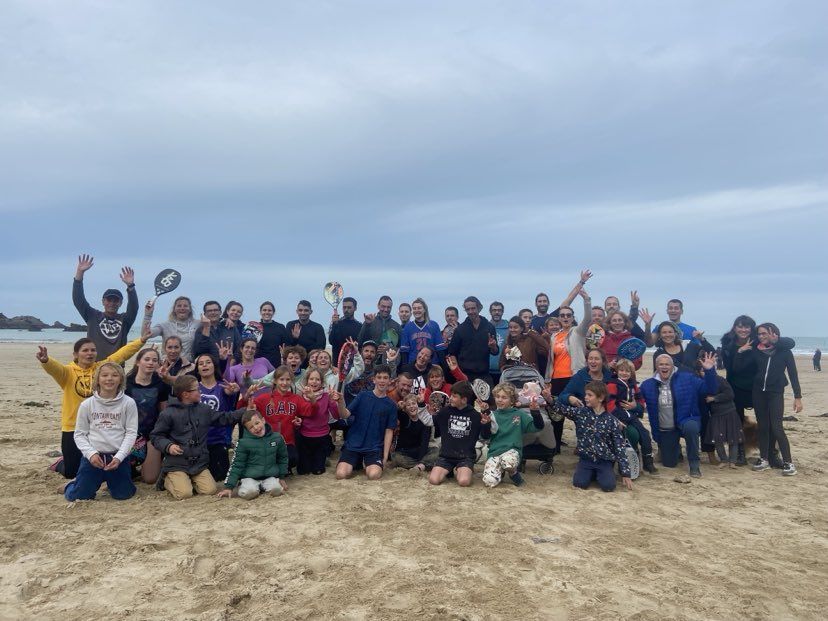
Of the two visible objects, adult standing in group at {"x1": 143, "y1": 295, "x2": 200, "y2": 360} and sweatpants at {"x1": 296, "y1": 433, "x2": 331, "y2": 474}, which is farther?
adult standing in group at {"x1": 143, "y1": 295, "x2": 200, "y2": 360}

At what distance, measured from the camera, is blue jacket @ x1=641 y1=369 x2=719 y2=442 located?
7.20 m

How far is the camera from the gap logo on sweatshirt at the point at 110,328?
23.1 ft

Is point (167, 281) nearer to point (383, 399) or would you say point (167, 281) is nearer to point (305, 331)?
point (305, 331)

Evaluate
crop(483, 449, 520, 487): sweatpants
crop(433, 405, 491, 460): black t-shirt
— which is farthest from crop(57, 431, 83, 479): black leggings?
crop(483, 449, 520, 487): sweatpants

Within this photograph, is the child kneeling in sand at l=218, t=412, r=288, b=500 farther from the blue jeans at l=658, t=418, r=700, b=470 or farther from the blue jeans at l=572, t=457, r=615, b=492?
the blue jeans at l=658, t=418, r=700, b=470

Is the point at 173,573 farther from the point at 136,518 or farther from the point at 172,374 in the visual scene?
the point at 172,374

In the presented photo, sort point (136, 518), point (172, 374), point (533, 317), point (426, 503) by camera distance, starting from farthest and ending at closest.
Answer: point (533, 317) → point (172, 374) → point (426, 503) → point (136, 518)

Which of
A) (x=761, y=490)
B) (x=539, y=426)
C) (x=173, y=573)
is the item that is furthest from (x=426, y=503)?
(x=761, y=490)

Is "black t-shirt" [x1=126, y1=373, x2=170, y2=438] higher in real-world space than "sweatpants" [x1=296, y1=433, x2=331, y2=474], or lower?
higher

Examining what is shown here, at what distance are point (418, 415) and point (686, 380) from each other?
11.6ft

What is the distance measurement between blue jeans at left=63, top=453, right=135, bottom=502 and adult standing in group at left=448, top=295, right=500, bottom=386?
465 cm

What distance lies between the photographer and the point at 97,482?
556cm

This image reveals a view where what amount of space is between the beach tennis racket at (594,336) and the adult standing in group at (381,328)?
291 cm

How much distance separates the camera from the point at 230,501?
5566 mm
